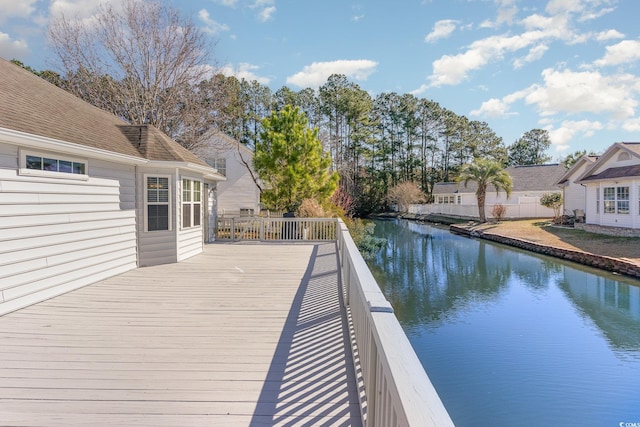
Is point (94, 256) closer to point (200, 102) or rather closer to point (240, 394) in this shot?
point (240, 394)

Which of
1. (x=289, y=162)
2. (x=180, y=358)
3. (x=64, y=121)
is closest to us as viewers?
(x=180, y=358)

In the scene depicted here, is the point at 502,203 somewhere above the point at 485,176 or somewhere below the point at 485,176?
below

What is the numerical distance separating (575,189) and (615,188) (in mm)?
6259

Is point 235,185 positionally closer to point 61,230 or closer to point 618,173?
point 61,230

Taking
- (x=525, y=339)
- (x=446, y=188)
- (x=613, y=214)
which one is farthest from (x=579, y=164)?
(x=525, y=339)

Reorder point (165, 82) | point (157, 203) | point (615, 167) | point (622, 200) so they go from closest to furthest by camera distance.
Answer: point (157, 203), point (165, 82), point (622, 200), point (615, 167)

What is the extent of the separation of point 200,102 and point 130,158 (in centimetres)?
1177

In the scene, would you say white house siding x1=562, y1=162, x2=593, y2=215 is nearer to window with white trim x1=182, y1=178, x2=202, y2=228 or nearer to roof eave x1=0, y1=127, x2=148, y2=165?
window with white trim x1=182, y1=178, x2=202, y2=228

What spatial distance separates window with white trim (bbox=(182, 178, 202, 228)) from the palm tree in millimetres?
20978

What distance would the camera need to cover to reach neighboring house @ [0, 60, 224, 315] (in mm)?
4648

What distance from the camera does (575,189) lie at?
74.2 ft

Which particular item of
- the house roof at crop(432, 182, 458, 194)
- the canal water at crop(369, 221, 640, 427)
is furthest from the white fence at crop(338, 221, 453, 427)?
the house roof at crop(432, 182, 458, 194)

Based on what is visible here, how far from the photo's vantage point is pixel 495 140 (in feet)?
154

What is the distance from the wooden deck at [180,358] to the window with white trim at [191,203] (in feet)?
9.04
